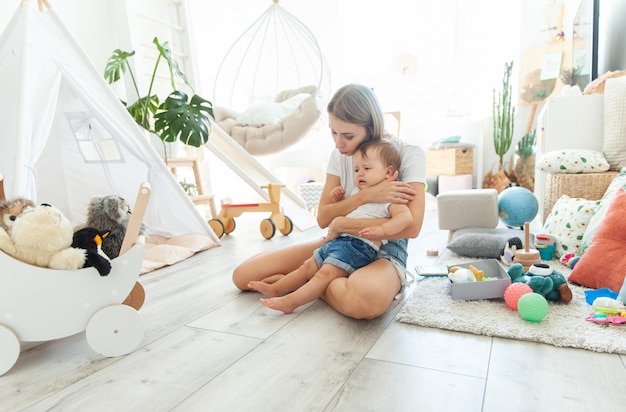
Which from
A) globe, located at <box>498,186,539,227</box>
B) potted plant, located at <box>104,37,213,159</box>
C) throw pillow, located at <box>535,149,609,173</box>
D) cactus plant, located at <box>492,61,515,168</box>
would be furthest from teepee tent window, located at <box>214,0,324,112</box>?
throw pillow, located at <box>535,149,609,173</box>

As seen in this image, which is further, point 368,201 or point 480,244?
point 480,244

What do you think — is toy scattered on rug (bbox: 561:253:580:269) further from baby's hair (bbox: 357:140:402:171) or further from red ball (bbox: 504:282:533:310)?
baby's hair (bbox: 357:140:402:171)

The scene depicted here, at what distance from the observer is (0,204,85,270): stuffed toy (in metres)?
0.91

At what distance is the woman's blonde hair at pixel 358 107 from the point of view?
48.1 inches

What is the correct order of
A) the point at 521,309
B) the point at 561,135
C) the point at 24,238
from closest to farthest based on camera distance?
the point at 24,238 → the point at 521,309 → the point at 561,135

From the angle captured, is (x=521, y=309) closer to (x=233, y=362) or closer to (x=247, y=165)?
(x=233, y=362)

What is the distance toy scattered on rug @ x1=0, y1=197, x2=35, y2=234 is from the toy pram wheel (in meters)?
0.29

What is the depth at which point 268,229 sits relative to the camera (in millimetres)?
2467

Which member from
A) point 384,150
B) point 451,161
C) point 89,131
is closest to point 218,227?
point 89,131

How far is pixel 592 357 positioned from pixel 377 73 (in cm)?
413

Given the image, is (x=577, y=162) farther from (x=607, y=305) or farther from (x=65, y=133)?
(x=65, y=133)

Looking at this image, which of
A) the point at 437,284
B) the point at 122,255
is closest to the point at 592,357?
the point at 437,284

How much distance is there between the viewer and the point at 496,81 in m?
4.26

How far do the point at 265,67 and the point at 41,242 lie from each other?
338 cm
